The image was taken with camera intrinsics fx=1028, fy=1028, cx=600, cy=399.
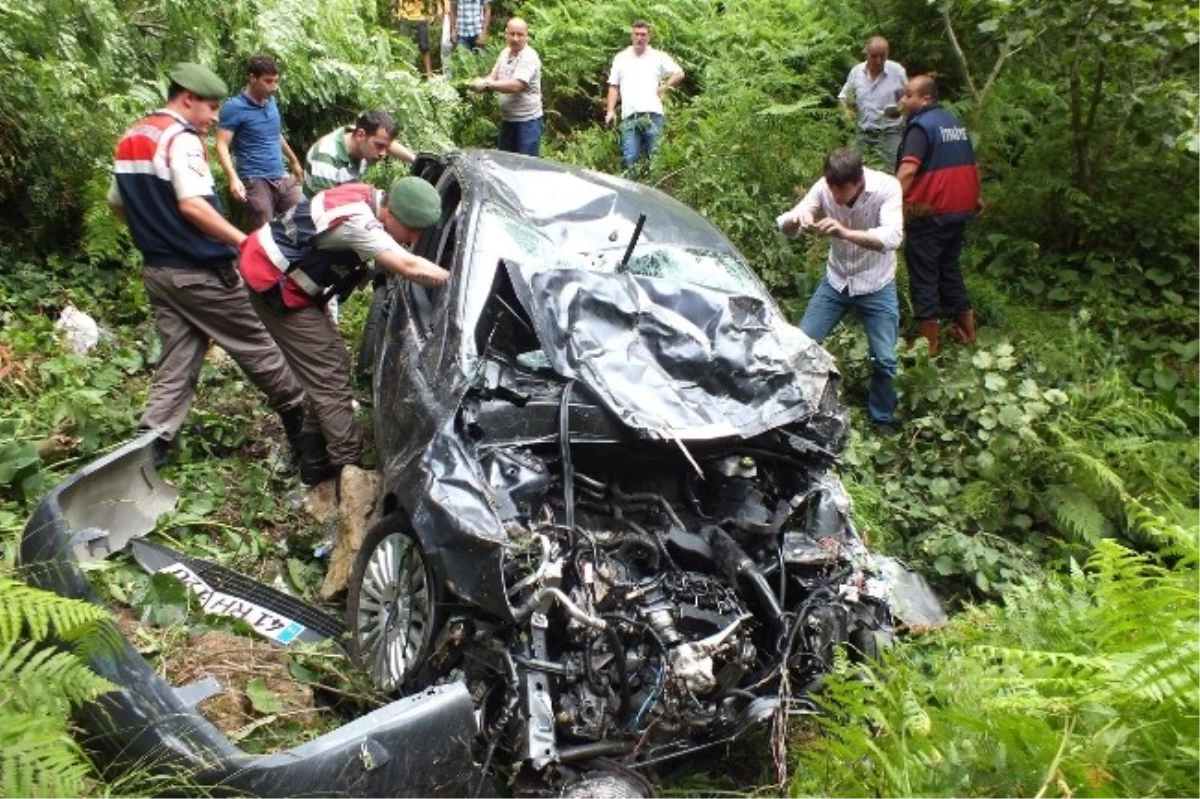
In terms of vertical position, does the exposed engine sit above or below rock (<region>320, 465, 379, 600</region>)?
above

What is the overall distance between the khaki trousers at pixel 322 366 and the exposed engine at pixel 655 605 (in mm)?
1787

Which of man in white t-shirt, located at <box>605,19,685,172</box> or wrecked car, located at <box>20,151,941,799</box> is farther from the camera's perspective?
man in white t-shirt, located at <box>605,19,685,172</box>

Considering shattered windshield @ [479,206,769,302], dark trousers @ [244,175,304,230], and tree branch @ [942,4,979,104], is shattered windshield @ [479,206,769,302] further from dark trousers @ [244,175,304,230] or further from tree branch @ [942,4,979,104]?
tree branch @ [942,4,979,104]

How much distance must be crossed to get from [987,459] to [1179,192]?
391 cm

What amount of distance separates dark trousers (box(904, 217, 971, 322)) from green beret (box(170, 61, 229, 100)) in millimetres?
4527

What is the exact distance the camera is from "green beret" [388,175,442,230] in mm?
4711

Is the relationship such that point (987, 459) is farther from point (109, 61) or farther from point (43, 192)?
point (109, 61)

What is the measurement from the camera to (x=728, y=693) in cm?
355

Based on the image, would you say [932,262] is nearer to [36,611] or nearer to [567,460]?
[567,460]

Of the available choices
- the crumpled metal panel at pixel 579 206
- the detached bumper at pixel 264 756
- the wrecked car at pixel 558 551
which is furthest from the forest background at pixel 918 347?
the crumpled metal panel at pixel 579 206

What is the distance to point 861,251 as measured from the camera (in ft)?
19.9

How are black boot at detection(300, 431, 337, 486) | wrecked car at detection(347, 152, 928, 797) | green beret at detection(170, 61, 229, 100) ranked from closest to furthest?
wrecked car at detection(347, 152, 928, 797), green beret at detection(170, 61, 229, 100), black boot at detection(300, 431, 337, 486)

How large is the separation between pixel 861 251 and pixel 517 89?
4.07 m

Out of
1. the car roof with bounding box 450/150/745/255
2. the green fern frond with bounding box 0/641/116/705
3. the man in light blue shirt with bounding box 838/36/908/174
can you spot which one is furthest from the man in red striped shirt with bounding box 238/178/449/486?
the man in light blue shirt with bounding box 838/36/908/174
